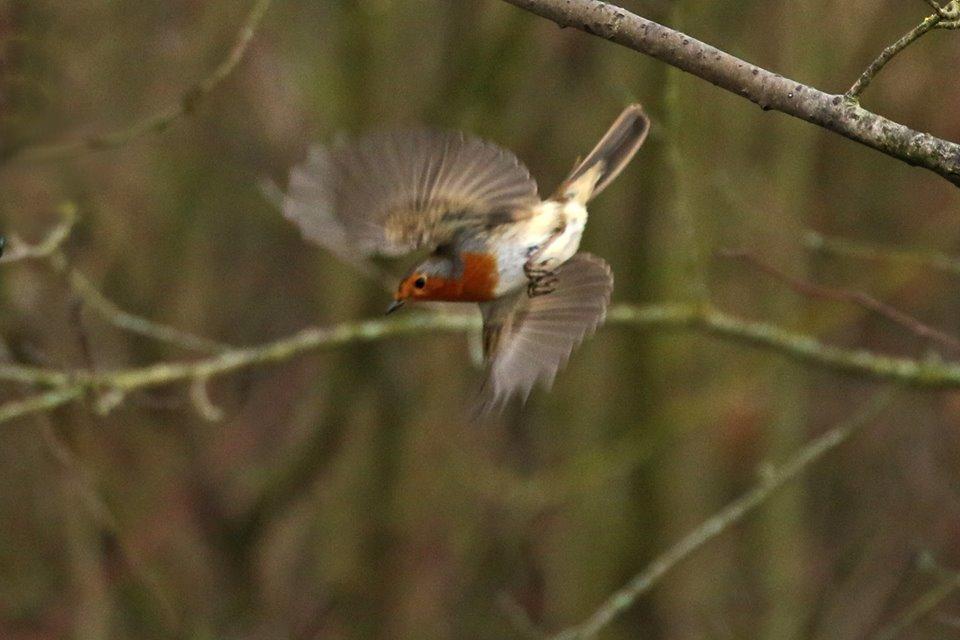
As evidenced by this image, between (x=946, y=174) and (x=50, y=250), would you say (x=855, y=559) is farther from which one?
(x=946, y=174)

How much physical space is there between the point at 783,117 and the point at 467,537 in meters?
2.82

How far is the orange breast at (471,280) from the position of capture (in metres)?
2.99

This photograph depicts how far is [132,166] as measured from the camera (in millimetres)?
6664

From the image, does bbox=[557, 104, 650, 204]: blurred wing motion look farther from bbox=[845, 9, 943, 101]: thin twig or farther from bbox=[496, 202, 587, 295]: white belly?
bbox=[845, 9, 943, 101]: thin twig

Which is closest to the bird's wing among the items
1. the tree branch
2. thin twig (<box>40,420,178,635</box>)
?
the tree branch

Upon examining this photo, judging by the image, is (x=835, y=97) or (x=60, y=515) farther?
Answer: (x=60, y=515)

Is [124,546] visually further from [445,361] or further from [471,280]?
[471,280]

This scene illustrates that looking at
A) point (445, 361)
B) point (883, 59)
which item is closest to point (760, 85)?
point (883, 59)

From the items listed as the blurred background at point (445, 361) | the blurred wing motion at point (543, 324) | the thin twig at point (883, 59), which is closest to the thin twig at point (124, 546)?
the blurred background at point (445, 361)

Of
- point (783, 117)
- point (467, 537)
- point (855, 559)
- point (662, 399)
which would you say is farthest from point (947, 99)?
point (467, 537)

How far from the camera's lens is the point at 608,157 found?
10.7ft

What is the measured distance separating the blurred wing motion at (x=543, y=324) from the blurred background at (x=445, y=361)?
97.1 inches

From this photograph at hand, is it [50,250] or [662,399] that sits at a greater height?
[50,250]

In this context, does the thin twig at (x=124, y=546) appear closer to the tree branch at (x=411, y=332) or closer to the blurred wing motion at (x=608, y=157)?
the tree branch at (x=411, y=332)
